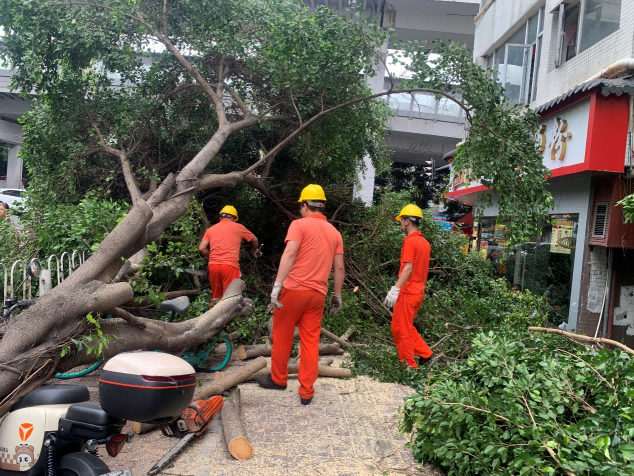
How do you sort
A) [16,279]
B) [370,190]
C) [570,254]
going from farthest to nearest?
1. [370,190]
2. [570,254]
3. [16,279]

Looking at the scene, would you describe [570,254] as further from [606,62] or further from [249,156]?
[249,156]

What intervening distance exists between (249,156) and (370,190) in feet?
20.3

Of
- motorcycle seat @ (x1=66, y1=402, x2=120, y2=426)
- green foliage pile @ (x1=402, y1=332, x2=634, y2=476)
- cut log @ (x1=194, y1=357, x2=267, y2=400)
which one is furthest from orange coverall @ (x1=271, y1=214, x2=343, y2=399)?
motorcycle seat @ (x1=66, y1=402, x2=120, y2=426)

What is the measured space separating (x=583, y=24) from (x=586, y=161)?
3.33 m

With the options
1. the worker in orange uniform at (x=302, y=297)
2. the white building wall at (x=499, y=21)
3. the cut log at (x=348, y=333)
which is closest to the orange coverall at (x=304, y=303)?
the worker in orange uniform at (x=302, y=297)

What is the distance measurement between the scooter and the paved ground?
2.91 ft

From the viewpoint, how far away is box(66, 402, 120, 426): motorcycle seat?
99.1 inches

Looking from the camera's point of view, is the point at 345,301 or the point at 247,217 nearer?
the point at 345,301

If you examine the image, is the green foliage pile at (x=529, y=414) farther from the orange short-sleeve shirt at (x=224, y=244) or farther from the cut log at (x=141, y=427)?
the orange short-sleeve shirt at (x=224, y=244)

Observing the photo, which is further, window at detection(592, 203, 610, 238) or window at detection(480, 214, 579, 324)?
window at detection(480, 214, 579, 324)

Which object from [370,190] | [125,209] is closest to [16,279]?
[125,209]

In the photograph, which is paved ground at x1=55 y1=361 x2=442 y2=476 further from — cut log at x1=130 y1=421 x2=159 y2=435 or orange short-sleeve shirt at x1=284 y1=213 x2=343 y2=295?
orange short-sleeve shirt at x1=284 y1=213 x2=343 y2=295

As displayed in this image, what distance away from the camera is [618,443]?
2.56 m

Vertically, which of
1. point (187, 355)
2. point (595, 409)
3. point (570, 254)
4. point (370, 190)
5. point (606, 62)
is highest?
point (606, 62)
